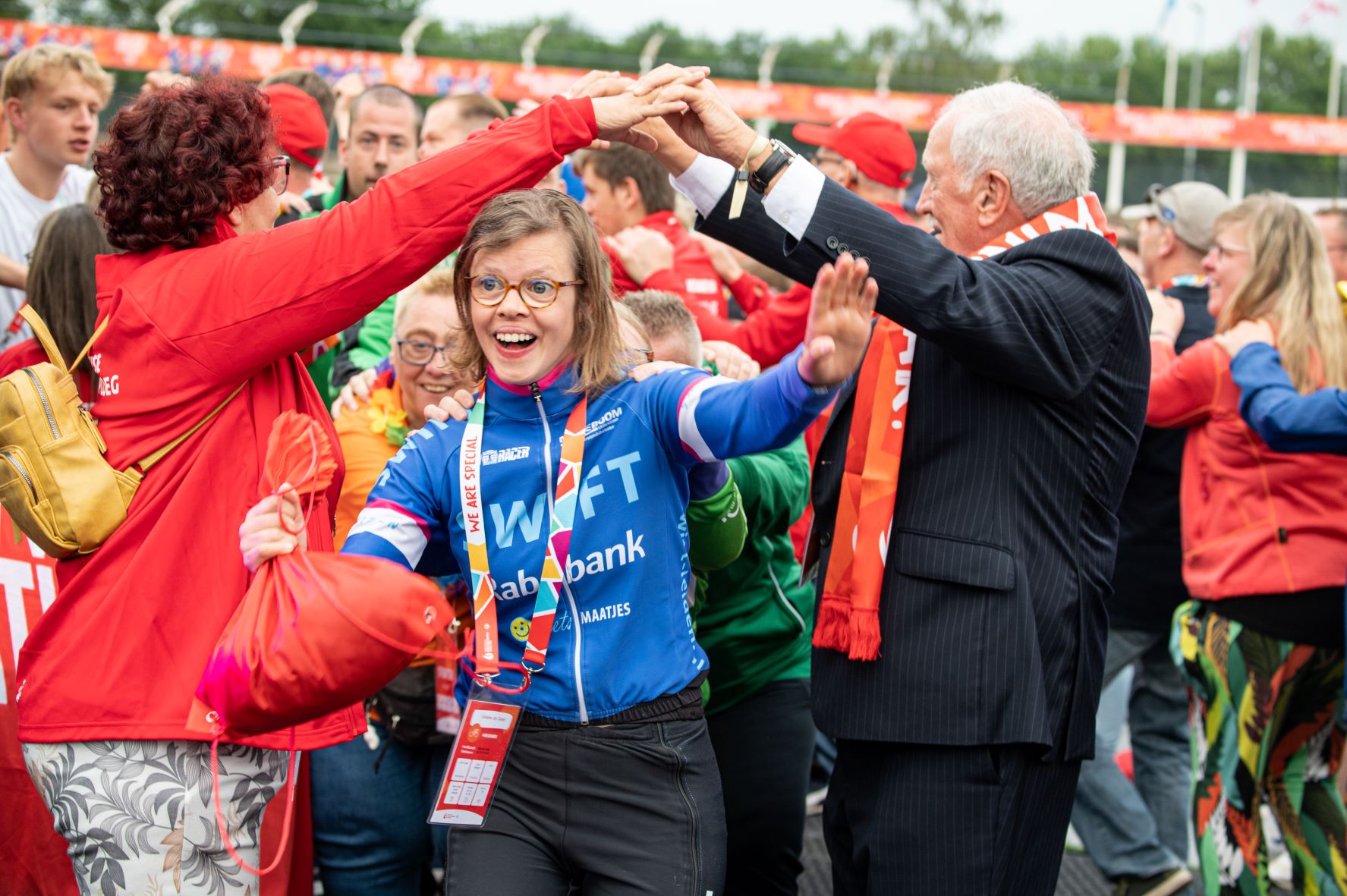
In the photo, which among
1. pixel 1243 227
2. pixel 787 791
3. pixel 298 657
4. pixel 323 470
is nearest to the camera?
pixel 298 657

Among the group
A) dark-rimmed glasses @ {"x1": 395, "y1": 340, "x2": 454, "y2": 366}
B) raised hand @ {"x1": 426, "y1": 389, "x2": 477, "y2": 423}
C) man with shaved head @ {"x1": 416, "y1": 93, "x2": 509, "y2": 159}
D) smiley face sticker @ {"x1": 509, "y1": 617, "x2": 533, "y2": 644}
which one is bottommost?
smiley face sticker @ {"x1": 509, "y1": 617, "x2": 533, "y2": 644}

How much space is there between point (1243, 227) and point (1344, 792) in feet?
6.48

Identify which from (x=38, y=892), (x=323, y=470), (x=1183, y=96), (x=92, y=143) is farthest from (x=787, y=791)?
(x=1183, y=96)

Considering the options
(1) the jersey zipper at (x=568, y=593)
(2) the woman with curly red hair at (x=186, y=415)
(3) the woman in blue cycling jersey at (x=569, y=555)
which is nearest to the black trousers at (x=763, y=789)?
(3) the woman in blue cycling jersey at (x=569, y=555)

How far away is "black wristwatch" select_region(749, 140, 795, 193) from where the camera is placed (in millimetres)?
2430

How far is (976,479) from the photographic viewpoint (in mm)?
2574

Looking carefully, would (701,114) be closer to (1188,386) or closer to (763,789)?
(763,789)

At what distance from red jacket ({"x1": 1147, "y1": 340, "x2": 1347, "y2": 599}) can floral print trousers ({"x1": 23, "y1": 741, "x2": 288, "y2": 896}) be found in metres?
3.17

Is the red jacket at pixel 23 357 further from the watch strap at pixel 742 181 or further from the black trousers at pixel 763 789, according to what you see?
the black trousers at pixel 763 789

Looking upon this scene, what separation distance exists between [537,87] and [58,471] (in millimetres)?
23211

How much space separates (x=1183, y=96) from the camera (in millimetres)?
59375

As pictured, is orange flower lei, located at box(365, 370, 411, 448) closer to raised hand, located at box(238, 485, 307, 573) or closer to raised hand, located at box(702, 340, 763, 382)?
raised hand, located at box(702, 340, 763, 382)

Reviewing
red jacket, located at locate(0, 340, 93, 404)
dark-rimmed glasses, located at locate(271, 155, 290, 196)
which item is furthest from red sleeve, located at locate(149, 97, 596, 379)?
red jacket, located at locate(0, 340, 93, 404)

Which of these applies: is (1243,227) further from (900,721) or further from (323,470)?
(323,470)
